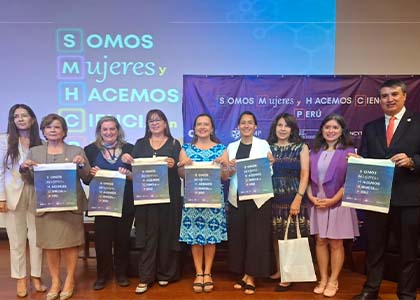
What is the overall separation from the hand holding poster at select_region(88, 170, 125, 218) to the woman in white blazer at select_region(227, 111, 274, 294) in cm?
87

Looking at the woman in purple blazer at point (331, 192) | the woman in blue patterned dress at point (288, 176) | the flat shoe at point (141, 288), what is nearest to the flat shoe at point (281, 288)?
the woman in blue patterned dress at point (288, 176)

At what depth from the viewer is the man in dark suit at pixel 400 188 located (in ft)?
8.86

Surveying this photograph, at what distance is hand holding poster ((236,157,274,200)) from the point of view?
2.95 metres

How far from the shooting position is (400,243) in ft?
9.07

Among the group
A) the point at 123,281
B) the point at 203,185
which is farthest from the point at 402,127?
the point at 123,281

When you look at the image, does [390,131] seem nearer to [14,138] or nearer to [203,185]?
[203,185]

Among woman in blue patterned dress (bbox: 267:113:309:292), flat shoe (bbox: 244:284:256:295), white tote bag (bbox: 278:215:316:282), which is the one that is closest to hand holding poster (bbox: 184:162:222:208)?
woman in blue patterned dress (bbox: 267:113:309:292)

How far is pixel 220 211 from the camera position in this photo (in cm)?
313

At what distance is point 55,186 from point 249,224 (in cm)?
150

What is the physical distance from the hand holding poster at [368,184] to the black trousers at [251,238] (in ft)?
2.04

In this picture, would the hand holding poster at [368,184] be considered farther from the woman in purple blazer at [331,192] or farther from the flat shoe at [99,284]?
the flat shoe at [99,284]

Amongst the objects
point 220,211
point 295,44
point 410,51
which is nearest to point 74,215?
point 220,211

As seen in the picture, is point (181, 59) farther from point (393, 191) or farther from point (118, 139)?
point (393, 191)

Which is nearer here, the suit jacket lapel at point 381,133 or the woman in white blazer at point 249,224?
the suit jacket lapel at point 381,133
